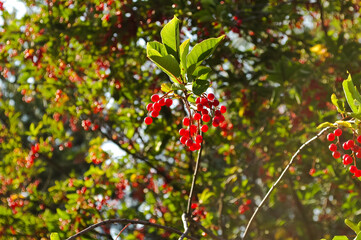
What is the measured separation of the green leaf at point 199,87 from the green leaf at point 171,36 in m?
0.13

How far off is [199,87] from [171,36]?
0.23 m

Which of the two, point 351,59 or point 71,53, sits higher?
point 71,53

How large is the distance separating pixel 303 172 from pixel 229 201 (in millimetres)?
863

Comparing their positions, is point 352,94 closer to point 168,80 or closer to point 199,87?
point 199,87

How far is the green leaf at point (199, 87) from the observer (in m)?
1.52

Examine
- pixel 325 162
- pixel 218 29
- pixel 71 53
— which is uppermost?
pixel 71 53

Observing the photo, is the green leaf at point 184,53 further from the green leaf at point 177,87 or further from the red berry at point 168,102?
the red berry at point 168,102

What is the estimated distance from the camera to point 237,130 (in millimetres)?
4125

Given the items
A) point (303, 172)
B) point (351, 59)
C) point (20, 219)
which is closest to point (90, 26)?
point (20, 219)

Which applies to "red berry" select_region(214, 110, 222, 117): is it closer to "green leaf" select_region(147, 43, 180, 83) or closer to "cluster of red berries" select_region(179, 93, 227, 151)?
"cluster of red berries" select_region(179, 93, 227, 151)

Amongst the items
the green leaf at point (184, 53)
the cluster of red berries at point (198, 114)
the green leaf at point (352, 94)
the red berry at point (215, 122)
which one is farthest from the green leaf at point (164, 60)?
the green leaf at point (352, 94)

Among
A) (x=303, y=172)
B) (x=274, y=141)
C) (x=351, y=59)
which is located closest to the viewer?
(x=351, y=59)

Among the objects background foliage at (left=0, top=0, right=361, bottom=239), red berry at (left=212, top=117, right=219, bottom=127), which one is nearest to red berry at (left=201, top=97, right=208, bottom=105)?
red berry at (left=212, top=117, right=219, bottom=127)

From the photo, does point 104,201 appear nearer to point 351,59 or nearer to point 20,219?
point 20,219
